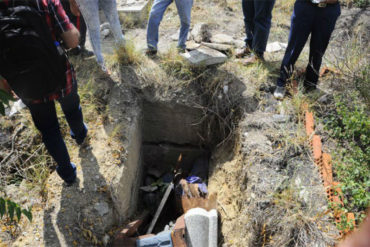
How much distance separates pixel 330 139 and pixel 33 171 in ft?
10.4

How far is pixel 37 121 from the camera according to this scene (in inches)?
87.8

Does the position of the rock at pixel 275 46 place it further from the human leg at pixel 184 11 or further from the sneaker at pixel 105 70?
the sneaker at pixel 105 70

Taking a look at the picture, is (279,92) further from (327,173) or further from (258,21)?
(327,173)

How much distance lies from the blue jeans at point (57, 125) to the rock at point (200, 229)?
4.07 ft

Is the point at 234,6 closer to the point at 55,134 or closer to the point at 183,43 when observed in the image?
the point at 183,43

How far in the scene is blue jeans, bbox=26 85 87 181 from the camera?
2.20 meters

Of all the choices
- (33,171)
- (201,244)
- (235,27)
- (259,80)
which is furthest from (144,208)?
(235,27)

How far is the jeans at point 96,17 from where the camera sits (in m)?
3.06

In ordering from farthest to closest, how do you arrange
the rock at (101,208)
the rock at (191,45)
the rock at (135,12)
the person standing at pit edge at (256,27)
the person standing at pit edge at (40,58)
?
the rock at (135,12) → the rock at (191,45) → the person standing at pit edge at (256,27) → the rock at (101,208) → the person standing at pit edge at (40,58)

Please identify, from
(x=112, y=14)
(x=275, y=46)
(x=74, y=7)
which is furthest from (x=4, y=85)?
(x=275, y=46)

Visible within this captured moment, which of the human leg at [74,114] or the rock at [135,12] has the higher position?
the rock at [135,12]

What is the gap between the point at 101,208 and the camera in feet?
8.94

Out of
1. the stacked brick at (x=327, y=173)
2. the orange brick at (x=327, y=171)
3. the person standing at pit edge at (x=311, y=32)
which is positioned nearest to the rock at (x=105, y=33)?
the person standing at pit edge at (x=311, y=32)

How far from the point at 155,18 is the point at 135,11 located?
5.17 ft
